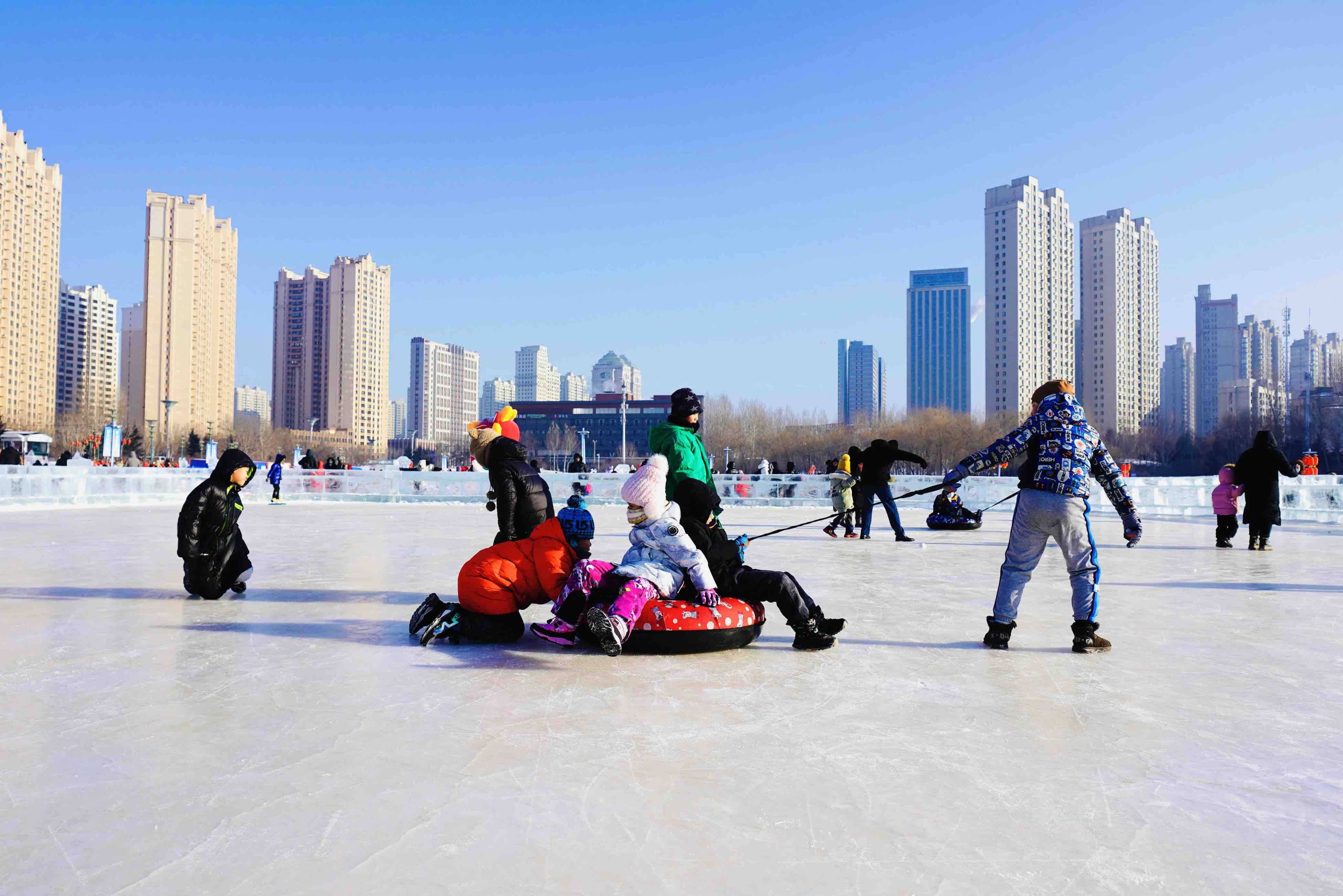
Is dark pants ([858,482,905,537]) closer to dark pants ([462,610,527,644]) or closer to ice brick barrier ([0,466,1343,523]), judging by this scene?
ice brick barrier ([0,466,1343,523])

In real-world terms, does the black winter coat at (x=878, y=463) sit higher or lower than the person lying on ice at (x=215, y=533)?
higher

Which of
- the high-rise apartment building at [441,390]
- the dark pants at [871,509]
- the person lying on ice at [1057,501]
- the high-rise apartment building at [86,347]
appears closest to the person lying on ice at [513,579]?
the person lying on ice at [1057,501]

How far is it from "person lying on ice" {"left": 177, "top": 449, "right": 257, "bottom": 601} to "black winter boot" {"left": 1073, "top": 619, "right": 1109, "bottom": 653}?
5.74 meters

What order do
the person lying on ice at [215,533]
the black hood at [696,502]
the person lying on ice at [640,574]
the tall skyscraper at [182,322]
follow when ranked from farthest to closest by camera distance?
the tall skyscraper at [182,322]
the person lying on ice at [215,533]
the black hood at [696,502]
the person lying on ice at [640,574]

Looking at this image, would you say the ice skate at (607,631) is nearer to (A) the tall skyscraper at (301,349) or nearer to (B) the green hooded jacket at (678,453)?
(B) the green hooded jacket at (678,453)

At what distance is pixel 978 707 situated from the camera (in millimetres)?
3906

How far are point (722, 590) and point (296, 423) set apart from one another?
15273 centimetres

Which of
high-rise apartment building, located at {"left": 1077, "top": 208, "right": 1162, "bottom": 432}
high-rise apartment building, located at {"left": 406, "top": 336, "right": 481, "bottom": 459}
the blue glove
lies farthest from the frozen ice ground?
high-rise apartment building, located at {"left": 406, "top": 336, "right": 481, "bottom": 459}

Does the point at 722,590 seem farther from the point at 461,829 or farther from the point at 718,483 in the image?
the point at 718,483

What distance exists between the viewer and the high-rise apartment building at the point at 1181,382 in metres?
179

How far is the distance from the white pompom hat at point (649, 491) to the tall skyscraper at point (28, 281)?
3621 inches

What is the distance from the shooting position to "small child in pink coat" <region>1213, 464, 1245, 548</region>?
482 inches

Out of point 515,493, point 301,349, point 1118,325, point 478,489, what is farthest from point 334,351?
A: point 515,493

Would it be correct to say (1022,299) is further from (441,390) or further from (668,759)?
(668,759)
